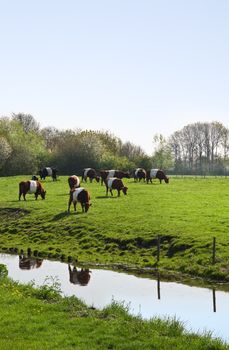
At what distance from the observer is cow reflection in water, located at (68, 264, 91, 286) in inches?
997

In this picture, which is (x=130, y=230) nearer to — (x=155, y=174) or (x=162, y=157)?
(x=155, y=174)

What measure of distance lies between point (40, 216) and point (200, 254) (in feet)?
59.6

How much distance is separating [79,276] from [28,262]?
5.45m

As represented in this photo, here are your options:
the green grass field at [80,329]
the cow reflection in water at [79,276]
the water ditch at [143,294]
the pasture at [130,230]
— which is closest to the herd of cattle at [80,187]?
the pasture at [130,230]

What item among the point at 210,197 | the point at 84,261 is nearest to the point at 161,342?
the point at 84,261

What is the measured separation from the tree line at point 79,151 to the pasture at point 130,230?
4428 centimetres

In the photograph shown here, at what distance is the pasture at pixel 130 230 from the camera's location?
28.5 metres

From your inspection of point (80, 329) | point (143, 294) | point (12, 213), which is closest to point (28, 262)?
point (143, 294)

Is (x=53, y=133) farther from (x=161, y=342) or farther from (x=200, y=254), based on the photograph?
(x=161, y=342)

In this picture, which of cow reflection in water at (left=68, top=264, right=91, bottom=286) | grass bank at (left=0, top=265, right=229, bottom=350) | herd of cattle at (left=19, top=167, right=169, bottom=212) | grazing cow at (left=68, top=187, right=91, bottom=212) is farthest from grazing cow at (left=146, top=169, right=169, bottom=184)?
grass bank at (left=0, top=265, right=229, bottom=350)

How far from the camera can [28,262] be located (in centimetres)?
3073

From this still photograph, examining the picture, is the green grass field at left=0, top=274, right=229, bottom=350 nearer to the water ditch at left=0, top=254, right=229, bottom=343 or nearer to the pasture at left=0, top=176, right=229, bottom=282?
the water ditch at left=0, top=254, right=229, bottom=343

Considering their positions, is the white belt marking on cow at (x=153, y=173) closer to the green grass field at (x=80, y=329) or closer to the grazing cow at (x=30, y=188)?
the grazing cow at (x=30, y=188)

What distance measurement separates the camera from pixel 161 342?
1388cm
